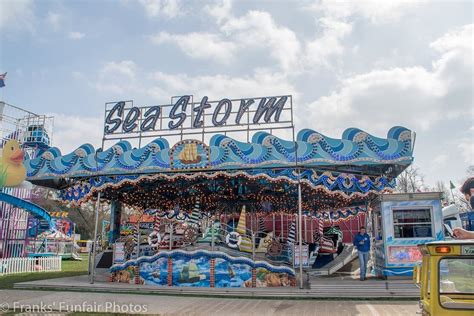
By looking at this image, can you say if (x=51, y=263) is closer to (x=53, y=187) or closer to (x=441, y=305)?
(x=53, y=187)

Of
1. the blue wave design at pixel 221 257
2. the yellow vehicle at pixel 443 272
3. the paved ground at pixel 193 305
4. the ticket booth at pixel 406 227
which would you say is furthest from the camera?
the blue wave design at pixel 221 257

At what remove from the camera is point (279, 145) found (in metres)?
12.8

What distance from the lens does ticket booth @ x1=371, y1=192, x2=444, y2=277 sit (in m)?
11.8

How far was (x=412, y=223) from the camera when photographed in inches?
474

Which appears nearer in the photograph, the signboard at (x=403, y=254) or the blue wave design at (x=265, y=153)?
the signboard at (x=403, y=254)

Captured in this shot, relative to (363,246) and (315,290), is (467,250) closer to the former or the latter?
(315,290)

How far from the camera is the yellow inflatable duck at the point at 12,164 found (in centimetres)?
1642

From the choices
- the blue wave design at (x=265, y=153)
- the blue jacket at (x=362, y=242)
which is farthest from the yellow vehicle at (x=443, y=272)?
the blue wave design at (x=265, y=153)

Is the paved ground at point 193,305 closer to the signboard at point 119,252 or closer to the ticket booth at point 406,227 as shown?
the ticket booth at point 406,227

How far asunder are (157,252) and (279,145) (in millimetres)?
5610

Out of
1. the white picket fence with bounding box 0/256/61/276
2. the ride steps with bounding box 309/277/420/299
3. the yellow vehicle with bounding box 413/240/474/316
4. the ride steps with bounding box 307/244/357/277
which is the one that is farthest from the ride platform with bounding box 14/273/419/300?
the white picket fence with bounding box 0/256/61/276

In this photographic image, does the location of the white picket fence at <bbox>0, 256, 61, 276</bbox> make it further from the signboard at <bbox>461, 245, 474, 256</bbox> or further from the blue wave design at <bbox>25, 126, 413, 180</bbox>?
the signboard at <bbox>461, 245, 474, 256</bbox>

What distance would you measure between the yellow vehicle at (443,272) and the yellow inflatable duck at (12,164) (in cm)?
1593

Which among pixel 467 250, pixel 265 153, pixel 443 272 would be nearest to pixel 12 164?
pixel 265 153
